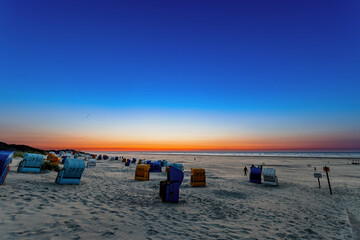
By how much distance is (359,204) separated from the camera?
11.9 m

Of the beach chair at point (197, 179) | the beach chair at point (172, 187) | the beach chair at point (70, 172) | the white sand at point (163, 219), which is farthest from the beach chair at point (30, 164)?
the beach chair at point (197, 179)

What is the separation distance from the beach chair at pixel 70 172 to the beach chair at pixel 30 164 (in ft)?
18.7

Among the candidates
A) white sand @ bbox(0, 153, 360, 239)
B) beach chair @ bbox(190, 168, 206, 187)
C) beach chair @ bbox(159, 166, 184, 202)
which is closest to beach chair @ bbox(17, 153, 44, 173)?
white sand @ bbox(0, 153, 360, 239)

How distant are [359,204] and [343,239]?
25.1 feet

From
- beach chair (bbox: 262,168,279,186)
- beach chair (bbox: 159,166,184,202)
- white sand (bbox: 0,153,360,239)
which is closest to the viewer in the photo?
white sand (bbox: 0,153,360,239)

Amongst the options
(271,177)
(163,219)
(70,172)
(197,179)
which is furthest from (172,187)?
(271,177)

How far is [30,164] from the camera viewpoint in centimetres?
1600

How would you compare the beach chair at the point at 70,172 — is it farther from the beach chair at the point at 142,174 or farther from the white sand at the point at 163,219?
the beach chair at the point at 142,174

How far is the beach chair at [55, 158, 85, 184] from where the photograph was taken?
12203mm

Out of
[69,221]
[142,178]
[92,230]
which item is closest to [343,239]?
[92,230]

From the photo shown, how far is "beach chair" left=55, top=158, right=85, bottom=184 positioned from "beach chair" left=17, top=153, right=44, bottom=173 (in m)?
5.71

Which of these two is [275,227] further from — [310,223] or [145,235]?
[145,235]

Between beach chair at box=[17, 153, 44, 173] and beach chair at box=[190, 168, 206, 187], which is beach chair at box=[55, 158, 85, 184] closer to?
beach chair at box=[17, 153, 44, 173]

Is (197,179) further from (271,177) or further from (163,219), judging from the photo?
(163,219)
